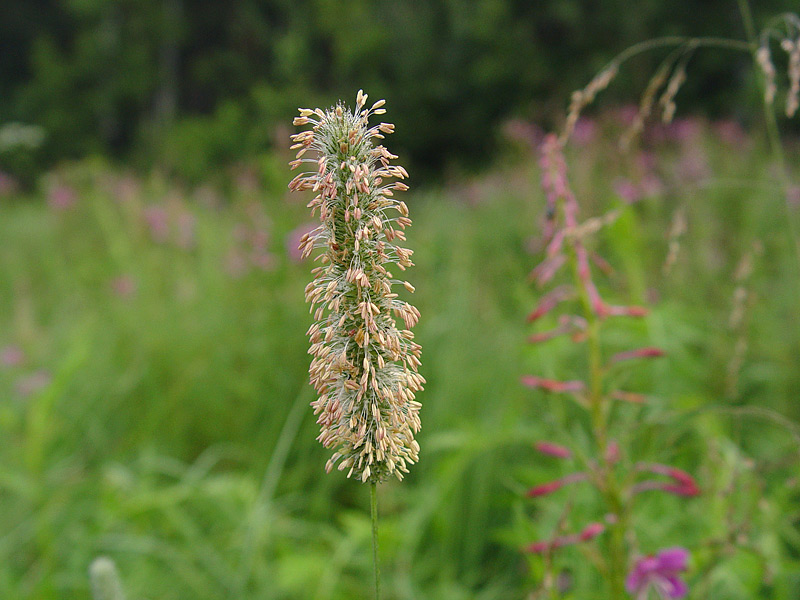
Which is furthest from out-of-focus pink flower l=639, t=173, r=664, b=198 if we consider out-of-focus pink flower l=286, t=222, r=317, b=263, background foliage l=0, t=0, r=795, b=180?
background foliage l=0, t=0, r=795, b=180

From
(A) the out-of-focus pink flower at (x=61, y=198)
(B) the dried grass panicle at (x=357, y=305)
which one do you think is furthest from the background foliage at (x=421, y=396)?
(B) the dried grass panicle at (x=357, y=305)

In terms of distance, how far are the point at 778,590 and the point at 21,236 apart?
861 cm

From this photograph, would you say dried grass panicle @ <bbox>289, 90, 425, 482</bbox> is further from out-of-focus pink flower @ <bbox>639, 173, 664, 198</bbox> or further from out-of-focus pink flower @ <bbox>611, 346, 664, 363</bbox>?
out-of-focus pink flower @ <bbox>639, 173, 664, 198</bbox>

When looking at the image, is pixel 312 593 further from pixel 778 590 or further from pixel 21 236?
pixel 21 236

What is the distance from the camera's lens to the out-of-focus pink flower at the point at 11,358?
3.46 meters

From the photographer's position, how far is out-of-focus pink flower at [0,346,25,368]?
346 centimetres

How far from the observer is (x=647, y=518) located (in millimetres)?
2156

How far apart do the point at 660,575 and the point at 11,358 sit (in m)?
3.31

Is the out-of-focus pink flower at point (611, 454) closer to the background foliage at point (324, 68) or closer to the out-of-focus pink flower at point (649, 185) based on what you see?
the out-of-focus pink flower at point (649, 185)

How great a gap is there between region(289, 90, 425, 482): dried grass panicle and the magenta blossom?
2.50 feet

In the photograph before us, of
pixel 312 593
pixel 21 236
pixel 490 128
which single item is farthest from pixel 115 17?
pixel 312 593

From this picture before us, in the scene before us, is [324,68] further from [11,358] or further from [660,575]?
[660,575]

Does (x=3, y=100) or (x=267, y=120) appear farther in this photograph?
(x=3, y=100)

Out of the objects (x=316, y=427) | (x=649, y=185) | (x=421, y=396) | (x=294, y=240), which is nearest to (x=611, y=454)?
(x=421, y=396)
